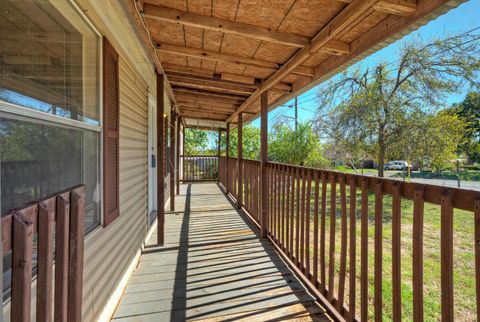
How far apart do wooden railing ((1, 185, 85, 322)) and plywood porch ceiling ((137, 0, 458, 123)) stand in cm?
176

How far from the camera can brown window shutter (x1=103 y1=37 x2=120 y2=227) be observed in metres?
1.93

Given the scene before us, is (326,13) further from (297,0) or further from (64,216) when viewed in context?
(64,216)

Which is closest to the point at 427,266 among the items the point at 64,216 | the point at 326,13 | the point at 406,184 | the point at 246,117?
the point at 406,184

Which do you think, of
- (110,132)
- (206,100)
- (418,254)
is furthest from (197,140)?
(418,254)

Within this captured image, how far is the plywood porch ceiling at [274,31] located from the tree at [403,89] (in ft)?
24.1

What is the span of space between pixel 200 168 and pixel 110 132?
30.2 ft

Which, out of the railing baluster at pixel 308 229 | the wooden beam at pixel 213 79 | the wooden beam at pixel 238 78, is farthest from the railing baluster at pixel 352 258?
the wooden beam at pixel 213 79

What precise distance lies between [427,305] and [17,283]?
114 inches

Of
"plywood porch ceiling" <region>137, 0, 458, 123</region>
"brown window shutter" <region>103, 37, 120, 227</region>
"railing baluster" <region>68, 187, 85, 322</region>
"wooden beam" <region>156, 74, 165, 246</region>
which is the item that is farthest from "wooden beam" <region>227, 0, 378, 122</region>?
"railing baluster" <region>68, 187, 85, 322</region>

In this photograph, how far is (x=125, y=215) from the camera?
259cm

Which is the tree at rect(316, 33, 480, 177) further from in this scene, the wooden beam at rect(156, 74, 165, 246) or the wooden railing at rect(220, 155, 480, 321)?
the wooden beam at rect(156, 74, 165, 246)

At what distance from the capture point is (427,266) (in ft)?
10.7

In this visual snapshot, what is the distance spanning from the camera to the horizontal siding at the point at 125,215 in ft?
5.77

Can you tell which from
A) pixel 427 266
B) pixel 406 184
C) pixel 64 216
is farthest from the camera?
pixel 427 266
